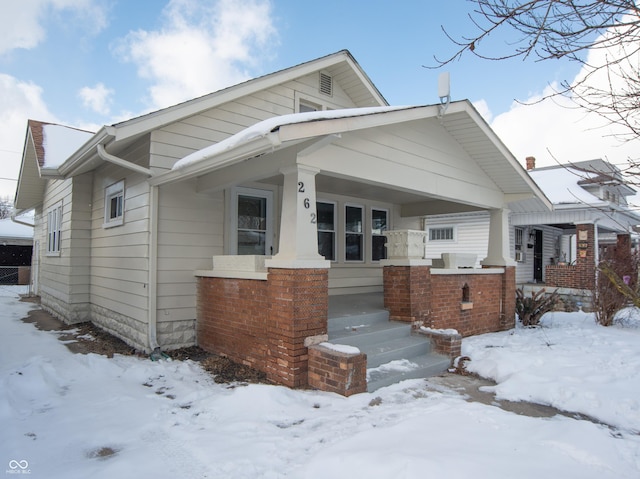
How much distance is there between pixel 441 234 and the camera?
17922mm

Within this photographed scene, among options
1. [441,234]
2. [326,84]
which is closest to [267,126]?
[326,84]

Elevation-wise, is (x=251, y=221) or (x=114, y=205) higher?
(x=114, y=205)

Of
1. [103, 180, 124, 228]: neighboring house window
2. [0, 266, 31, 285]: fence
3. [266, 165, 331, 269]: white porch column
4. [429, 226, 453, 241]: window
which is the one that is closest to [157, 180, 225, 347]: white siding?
[103, 180, 124, 228]: neighboring house window

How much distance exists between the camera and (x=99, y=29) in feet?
43.9

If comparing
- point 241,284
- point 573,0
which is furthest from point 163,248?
point 573,0

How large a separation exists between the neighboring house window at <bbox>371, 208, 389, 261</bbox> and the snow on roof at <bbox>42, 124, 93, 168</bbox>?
21.0ft

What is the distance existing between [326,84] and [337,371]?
21.6 ft

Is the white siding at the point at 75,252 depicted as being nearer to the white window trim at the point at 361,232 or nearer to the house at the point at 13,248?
the white window trim at the point at 361,232

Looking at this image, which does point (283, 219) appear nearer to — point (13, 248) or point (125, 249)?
point (125, 249)

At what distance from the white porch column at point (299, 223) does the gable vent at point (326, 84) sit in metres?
4.61

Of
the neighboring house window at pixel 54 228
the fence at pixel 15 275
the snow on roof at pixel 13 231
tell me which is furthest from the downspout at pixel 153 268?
the snow on roof at pixel 13 231

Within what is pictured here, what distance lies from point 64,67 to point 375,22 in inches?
564

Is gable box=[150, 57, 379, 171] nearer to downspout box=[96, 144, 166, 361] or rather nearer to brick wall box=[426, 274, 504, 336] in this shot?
downspout box=[96, 144, 166, 361]

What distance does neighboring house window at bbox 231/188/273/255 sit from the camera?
7.18 meters
